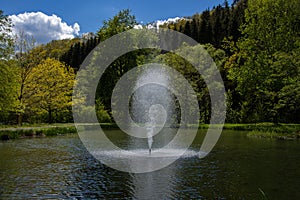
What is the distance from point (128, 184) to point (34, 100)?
30.9 m

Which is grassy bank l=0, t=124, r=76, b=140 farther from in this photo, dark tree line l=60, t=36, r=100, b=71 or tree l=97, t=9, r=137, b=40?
dark tree line l=60, t=36, r=100, b=71

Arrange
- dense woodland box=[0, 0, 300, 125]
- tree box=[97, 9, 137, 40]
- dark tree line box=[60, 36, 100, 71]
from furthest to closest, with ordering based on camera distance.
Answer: dark tree line box=[60, 36, 100, 71], tree box=[97, 9, 137, 40], dense woodland box=[0, 0, 300, 125]

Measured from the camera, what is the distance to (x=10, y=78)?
2941 centimetres

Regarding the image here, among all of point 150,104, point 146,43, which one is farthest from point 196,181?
point 146,43

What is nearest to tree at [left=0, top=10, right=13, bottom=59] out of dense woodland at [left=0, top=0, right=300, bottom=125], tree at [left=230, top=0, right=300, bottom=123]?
dense woodland at [left=0, top=0, right=300, bottom=125]

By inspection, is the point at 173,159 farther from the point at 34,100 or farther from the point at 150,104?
the point at 150,104

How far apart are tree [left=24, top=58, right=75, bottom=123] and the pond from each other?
74.6 feet

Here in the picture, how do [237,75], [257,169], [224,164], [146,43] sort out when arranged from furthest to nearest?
[146,43], [237,75], [224,164], [257,169]

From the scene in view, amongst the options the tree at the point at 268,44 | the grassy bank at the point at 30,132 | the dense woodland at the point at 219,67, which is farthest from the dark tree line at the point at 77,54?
the tree at the point at 268,44

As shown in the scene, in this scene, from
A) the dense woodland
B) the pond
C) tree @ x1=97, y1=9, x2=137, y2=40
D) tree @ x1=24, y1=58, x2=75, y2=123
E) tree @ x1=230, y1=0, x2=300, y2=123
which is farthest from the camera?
tree @ x1=97, y1=9, x2=137, y2=40

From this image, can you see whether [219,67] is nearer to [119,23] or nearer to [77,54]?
[119,23]

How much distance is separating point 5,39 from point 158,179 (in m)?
23.6

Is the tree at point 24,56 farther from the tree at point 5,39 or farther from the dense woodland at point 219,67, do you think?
the tree at point 5,39

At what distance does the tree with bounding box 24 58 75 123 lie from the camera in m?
38.7
